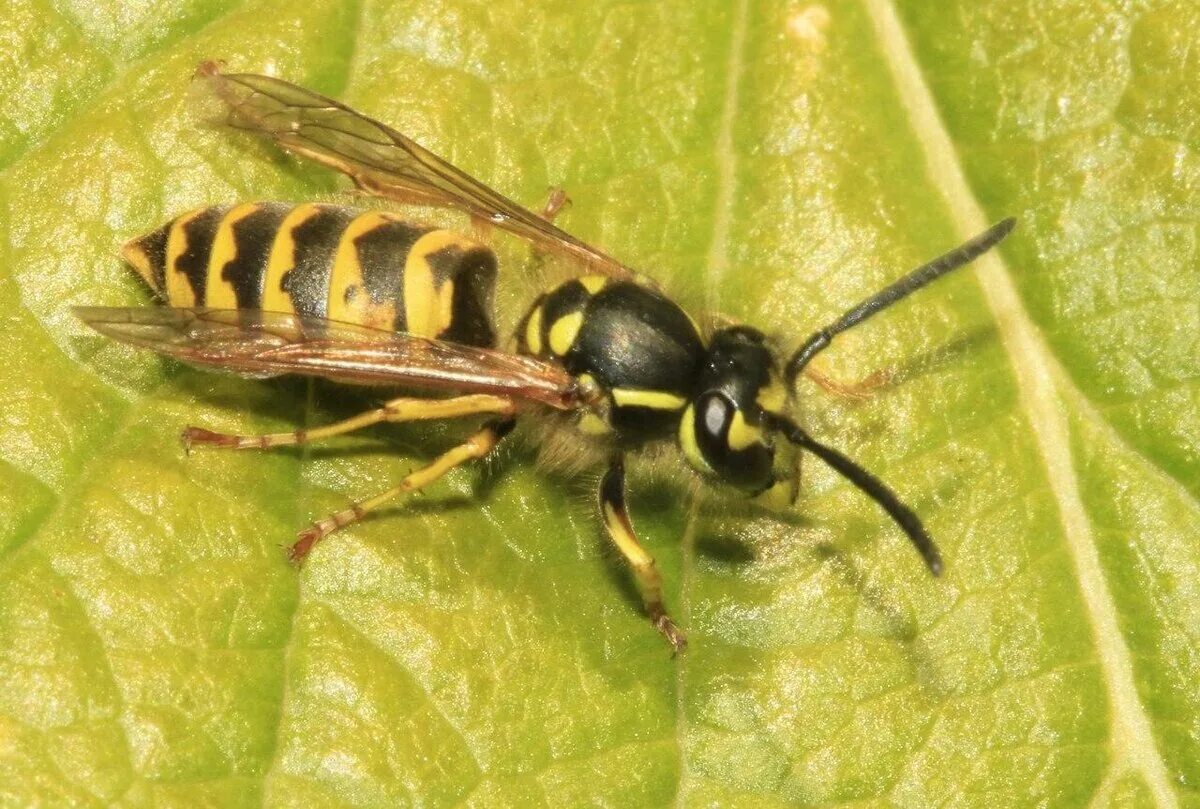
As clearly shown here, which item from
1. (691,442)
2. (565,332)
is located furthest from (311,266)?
(691,442)

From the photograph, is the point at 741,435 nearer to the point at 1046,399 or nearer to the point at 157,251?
the point at 1046,399

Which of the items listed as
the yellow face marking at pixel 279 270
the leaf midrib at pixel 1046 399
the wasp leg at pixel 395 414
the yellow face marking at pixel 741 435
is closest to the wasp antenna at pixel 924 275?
the yellow face marking at pixel 741 435

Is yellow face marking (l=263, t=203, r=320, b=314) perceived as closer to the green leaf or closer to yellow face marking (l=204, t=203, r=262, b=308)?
yellow face marking (l=204, t=203, r=262, b=308)

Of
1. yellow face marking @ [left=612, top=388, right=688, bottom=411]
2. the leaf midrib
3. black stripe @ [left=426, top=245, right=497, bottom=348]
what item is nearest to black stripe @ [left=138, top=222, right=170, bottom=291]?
black stripe @ [left=426, top=245, right=497, bottom=348]

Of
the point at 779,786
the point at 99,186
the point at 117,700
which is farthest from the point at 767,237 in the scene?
the point at 117,700

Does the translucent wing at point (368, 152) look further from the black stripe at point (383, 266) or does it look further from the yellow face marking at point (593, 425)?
the yellow face marking at point (593, 425)
